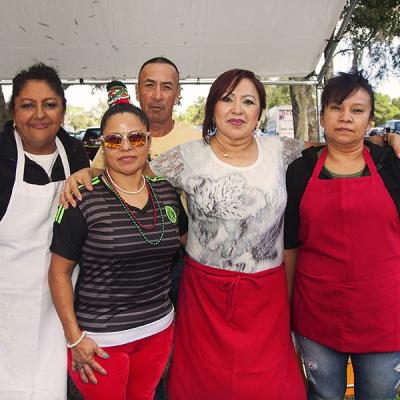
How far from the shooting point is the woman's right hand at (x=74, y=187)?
5.77ft

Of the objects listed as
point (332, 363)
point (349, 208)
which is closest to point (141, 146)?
point (349, 208)

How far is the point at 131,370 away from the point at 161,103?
64.0 inches

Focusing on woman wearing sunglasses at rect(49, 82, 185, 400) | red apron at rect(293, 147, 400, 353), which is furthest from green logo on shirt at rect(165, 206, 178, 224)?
red apron at rect(293, 147, 400, 353)

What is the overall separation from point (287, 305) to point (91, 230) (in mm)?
976

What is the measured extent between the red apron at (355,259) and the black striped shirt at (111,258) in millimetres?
669

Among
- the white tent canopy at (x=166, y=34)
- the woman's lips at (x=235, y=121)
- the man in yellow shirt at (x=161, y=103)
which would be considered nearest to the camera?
the woman's lips at (x=235, y=121)

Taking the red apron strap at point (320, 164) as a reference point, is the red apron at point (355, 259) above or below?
below

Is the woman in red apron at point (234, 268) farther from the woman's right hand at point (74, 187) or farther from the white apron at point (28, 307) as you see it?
the white apron at point (28, 307)

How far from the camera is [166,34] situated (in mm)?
4758

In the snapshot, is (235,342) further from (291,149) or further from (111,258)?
(291,149)

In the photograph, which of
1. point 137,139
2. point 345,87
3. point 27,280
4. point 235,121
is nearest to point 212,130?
point 235,121

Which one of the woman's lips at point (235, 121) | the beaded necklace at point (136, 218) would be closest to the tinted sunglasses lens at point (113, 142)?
the beaded necklace at point (136, 218)

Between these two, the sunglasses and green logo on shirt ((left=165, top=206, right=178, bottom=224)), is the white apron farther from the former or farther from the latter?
green logo on shirt ((left=165, top=206, right=178, bottom=224))

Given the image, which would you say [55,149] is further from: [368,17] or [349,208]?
[368,17]
